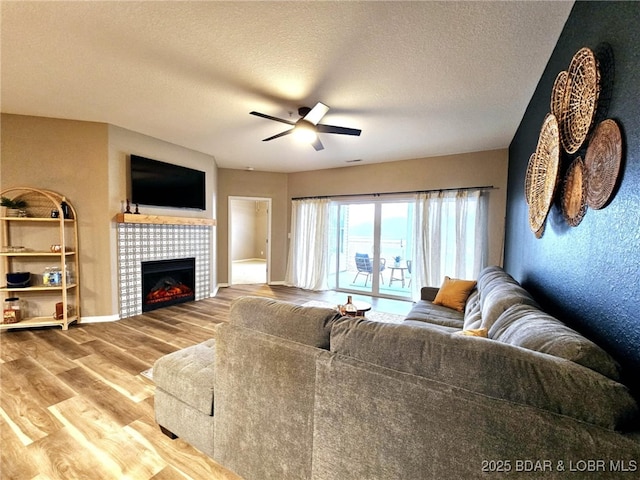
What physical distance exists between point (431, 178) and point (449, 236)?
106 cm

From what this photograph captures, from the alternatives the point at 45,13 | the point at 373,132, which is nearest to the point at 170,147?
the point at 45,13

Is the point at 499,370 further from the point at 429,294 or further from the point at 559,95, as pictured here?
the point at 429,294

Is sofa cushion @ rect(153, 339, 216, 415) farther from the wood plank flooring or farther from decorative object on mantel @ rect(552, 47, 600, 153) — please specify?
decorative object on mantel @ rect(552, 47, 600, 153)

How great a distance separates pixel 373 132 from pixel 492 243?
2636mm

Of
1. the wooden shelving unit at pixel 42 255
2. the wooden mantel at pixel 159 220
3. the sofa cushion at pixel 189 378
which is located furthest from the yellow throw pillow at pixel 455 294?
the wooden shelving unit at pixel 42 255

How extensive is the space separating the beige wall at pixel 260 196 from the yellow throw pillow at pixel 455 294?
392cm

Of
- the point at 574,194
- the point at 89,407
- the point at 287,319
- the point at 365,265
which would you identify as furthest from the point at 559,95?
the point at 365,265

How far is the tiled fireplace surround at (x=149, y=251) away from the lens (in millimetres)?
3727

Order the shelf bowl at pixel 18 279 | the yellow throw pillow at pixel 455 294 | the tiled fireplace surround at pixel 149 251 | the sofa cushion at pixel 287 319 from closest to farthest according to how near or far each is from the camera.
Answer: the sofa cushion at pixel 287 319
the yellow throw pillow at pixel 455 294
the shelf bowl at pixel 18 279
the tiled fireplace surround at pixel 149 251

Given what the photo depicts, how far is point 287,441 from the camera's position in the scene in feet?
3.86

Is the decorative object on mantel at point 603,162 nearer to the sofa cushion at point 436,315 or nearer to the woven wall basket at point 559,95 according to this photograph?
the woven wall basket at point 559,95

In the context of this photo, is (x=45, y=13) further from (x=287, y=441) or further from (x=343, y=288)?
(x=343, y=288)

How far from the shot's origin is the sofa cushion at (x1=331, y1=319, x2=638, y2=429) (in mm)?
727

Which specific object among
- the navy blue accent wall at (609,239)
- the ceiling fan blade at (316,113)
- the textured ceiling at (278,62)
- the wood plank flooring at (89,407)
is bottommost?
the wood plank flooring at (89,407)
